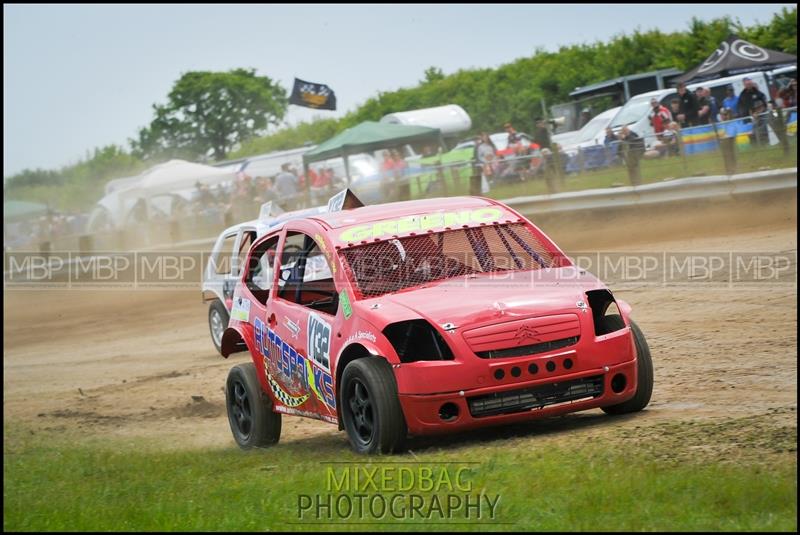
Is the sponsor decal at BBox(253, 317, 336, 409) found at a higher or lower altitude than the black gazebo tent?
lower

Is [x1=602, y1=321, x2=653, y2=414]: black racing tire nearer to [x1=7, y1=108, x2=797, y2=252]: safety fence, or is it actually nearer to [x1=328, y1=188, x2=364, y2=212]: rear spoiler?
[x1=328, y1=188, x2=364, y2=212]: rear spoiler

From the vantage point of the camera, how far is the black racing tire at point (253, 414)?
27.7 ft

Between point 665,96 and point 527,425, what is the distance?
16432 millimetres

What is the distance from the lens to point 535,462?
608 cm

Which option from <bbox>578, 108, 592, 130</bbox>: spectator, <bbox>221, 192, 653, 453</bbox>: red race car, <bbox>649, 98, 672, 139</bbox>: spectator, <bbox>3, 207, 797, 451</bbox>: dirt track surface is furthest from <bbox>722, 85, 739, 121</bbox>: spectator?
<bbox>221, 192, 653, 453</bbox>: red race car

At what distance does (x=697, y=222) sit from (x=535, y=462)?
13494 mm

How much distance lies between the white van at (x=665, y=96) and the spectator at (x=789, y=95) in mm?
1864

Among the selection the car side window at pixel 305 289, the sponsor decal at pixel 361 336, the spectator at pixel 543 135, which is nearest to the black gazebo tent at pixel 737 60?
the spectator at pixel 543 135

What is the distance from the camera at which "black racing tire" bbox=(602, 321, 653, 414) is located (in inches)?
289

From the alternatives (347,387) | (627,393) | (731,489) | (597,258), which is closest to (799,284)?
(597,258)

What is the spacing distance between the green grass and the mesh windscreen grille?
1.11 metres

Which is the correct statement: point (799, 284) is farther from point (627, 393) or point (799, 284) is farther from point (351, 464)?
point (351, 464)

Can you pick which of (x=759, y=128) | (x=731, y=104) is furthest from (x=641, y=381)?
(x=731, y=104)

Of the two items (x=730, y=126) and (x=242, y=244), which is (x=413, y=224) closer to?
(x=242, y=244)
